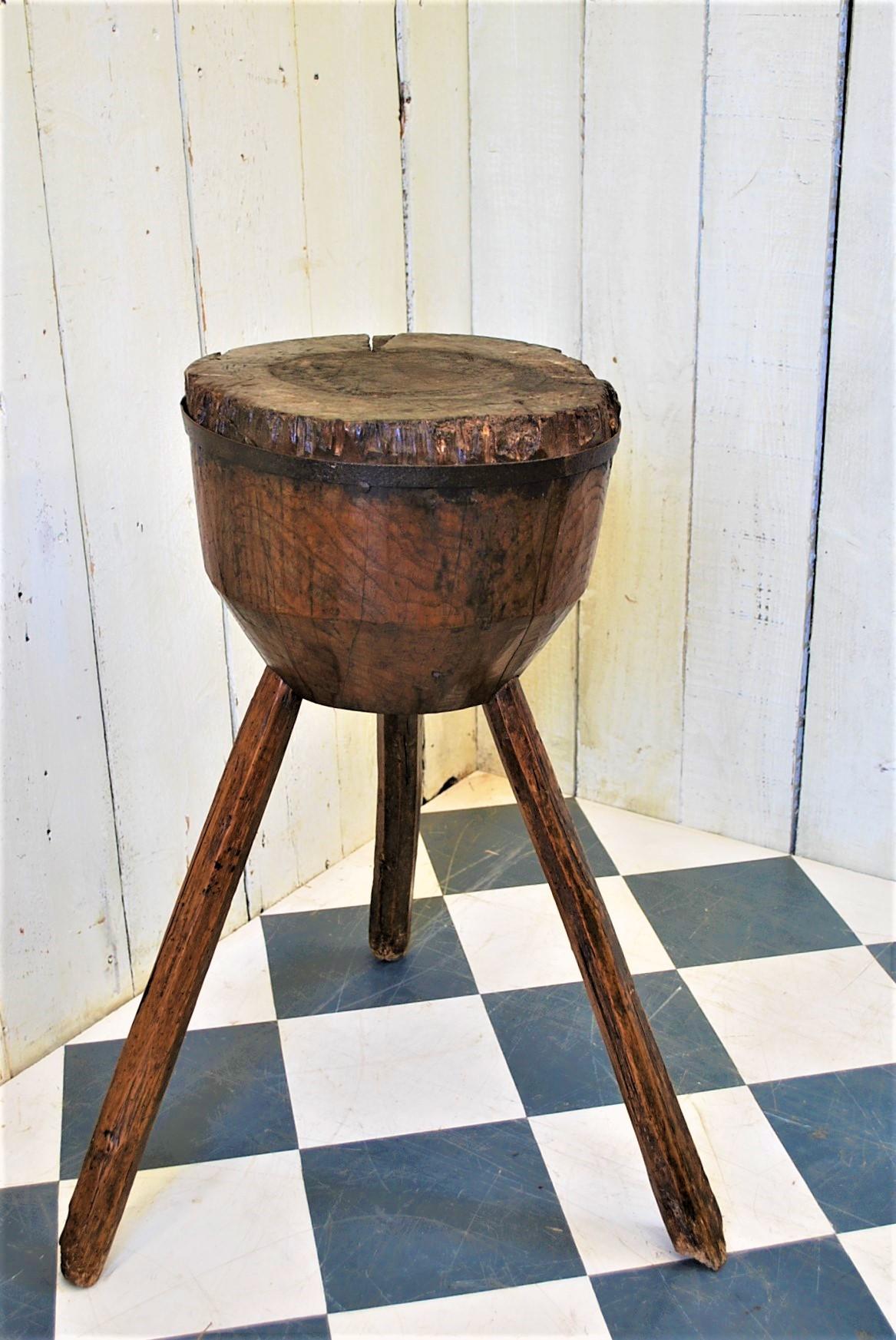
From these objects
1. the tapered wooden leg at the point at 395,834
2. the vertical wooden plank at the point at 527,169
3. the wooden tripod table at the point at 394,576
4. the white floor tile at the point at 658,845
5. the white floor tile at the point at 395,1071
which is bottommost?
the white floor tile at the point at 395,1071

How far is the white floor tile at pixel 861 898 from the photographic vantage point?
183 cm

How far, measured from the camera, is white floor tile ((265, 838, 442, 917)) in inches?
75.4

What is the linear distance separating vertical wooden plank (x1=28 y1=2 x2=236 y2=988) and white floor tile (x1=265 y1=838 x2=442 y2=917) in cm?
22

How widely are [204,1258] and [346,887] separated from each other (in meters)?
0.67

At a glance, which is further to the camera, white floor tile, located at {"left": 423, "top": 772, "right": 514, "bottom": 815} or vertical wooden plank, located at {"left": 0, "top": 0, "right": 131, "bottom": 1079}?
white floor tile, located at {"left": 423, "top": 772, "right": 514, "bottom": 815}

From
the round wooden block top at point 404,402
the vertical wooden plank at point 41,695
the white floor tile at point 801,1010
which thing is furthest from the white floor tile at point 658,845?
the round wooden block top at point 404,402

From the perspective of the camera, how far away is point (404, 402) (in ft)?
3.80

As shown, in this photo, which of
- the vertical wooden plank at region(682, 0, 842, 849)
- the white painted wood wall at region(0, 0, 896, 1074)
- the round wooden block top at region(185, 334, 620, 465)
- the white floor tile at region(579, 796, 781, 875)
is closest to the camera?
the round wooden block top at region(185, 334, 620, 465)

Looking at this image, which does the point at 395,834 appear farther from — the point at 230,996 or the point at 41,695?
the point at 41,695

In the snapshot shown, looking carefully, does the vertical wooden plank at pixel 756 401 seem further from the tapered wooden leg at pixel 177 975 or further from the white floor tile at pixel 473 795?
the tapered wooden leg at pixel 177 975

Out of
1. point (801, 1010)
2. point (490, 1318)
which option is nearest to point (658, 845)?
point (801, 1010)

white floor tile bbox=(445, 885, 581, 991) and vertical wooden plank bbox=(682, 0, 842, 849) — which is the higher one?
vertical wooden plank bbox=(682, 0, 842, 849)

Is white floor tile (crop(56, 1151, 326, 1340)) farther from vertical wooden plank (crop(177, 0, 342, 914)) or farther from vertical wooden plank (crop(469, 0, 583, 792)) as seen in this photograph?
vertical wooden plank (crop(469, 0, 583, 792))

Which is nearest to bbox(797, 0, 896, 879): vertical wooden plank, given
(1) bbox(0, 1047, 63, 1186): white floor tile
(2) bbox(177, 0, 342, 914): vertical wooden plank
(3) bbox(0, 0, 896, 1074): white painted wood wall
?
(3) bbox(0, 0, 896, 1074): white painted wood wall
